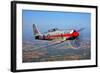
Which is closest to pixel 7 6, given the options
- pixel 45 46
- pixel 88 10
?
pixel 45 46

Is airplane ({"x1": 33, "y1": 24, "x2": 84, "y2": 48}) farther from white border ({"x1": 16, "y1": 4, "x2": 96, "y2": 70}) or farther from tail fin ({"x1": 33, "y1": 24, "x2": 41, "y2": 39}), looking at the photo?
white border ({"x1": 16, "y1": 4, "x2": 96, "y2": 70})

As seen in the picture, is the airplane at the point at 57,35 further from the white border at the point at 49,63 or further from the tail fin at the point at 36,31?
the white border at the point at 49,63

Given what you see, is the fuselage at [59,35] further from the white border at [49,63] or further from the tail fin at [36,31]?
the white border at [49,63]

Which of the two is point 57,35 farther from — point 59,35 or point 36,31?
point 36,31

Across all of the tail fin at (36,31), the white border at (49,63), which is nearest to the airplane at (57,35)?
the tail fin at (36,31)

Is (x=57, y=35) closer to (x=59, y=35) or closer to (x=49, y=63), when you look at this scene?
(x=59, y=35)

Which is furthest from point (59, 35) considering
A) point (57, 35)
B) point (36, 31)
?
point (36, 31)

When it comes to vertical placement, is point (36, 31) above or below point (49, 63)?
above

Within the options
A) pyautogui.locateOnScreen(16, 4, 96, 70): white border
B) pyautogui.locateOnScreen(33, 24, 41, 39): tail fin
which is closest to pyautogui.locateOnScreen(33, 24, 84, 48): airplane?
pyautogui.locateOnScreen(33, 24, 41, 39): tail fin

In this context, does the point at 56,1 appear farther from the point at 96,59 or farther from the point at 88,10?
the point at 96,59
